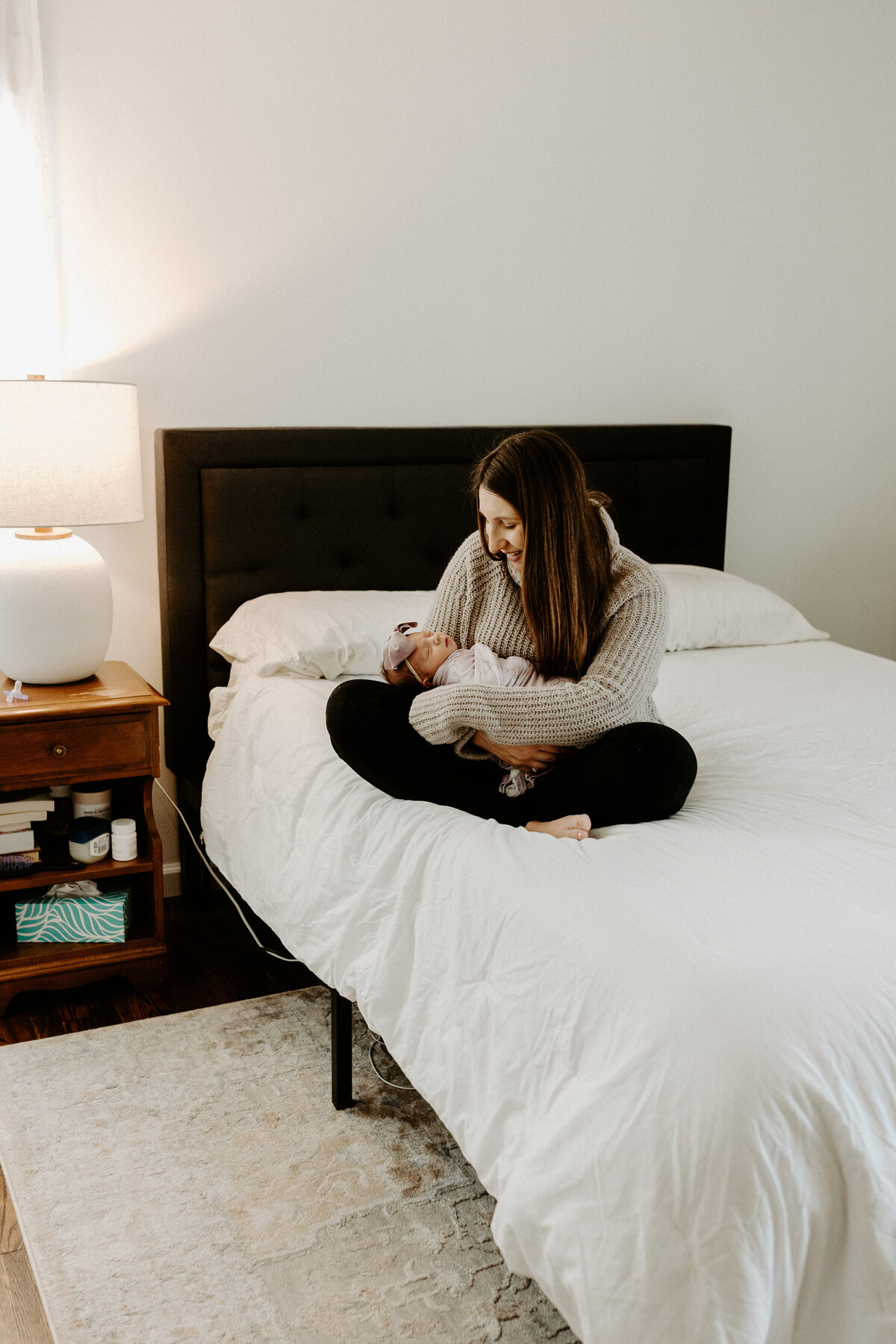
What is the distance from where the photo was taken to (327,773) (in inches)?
69.2

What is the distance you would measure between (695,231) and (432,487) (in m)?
1.10

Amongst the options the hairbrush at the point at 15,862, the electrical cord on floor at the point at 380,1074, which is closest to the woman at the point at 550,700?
the electrical cord on floor at the point at 380,1074

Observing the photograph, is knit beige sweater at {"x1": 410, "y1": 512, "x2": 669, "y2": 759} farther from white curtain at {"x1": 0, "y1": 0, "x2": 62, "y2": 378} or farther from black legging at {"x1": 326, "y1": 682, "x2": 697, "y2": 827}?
white curtain at {"x1": 0, "y1": 0, "x2": 62, "y2": 378}

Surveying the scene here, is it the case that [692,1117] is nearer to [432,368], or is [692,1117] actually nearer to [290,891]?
[290,891]

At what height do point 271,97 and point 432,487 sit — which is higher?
point 271,97

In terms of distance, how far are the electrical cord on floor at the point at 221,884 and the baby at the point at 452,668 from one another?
2.45 feet

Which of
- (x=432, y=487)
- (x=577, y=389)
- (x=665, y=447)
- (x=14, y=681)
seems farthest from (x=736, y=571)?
(x=14, y=681)

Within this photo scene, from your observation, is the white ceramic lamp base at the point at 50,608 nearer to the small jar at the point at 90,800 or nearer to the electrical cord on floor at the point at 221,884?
the small jar at the point at 90,800

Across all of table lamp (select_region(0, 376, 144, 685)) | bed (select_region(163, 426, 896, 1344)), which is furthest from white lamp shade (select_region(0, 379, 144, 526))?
bed (select_region(163, 426, 896, 1344))

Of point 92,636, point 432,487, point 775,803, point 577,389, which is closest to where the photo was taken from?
point 775,803

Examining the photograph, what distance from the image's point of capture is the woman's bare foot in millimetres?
1466

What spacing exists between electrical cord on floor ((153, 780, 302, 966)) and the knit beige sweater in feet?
2.73

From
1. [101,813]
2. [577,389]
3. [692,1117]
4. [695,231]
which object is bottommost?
[101,813]

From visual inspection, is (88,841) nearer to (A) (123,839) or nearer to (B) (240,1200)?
(A) (123,839)
